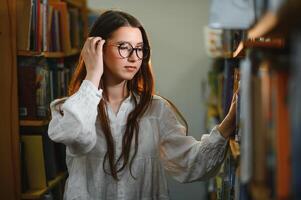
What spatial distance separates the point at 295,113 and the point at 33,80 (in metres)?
1.76

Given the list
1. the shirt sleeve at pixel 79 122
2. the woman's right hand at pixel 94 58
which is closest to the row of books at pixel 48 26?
the woman's right hand at pixel 94 58

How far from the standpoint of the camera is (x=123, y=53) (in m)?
1.57

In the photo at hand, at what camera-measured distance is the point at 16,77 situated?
2107mm

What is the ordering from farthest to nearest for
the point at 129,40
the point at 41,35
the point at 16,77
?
1. the point at 41,35
2. the point at 16,77
3. the point at 129,40

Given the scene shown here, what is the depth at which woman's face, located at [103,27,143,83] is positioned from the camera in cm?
157

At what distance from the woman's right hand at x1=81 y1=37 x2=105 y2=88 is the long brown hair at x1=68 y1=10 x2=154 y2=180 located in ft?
0.26

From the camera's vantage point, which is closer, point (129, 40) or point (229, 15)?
point (229, 15)

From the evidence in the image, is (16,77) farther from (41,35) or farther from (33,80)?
(41,35)

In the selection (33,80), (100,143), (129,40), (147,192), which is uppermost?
(129,40)

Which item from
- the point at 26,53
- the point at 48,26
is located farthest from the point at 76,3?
the point at 26,53

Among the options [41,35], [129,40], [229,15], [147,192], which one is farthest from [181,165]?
[41,35]

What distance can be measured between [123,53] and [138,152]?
356 mm

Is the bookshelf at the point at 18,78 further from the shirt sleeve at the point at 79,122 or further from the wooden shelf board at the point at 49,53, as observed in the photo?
the shirt sleeve at the point at 79,122

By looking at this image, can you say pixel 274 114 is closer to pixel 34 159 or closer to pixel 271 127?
pixel 271 127
